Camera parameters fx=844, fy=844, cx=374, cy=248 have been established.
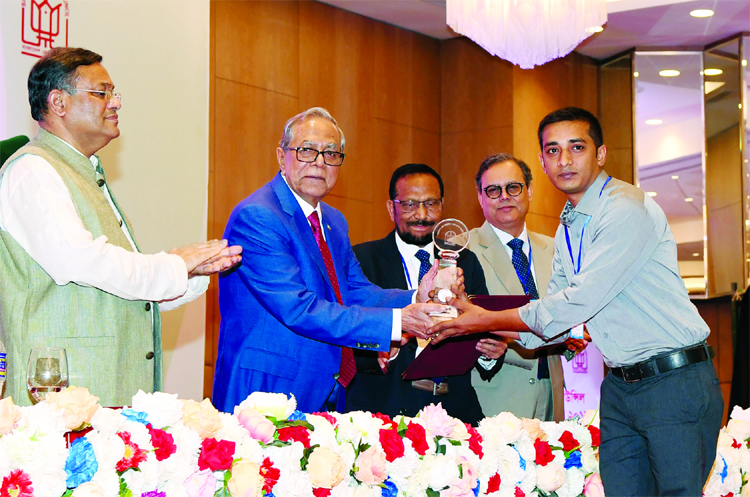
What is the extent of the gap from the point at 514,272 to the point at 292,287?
1342mm

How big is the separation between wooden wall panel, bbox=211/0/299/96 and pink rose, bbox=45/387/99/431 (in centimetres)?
490

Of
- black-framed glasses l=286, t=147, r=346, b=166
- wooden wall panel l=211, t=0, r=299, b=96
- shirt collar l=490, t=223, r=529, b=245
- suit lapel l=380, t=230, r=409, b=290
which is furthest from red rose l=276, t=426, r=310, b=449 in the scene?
wooden wall panel l=211, t=0, r=299, b=96

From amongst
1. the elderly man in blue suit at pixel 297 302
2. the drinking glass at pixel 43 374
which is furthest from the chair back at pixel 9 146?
the drinking glass at pixel 43 374

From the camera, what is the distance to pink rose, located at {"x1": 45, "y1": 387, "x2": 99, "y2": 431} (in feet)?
5.08

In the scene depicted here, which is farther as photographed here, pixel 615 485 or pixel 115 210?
pixel 115 210

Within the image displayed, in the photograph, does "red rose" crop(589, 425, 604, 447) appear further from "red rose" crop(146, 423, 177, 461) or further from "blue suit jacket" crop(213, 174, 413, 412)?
"red rose" crop(146, 423, 177, 461)

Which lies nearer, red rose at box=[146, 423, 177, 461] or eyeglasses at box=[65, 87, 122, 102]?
red rose at box=[146, 423, 177, 461]

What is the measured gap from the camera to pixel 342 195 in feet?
23.1

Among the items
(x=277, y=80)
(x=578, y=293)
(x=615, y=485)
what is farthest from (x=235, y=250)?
(x=277, y=80)

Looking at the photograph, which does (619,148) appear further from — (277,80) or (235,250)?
(235,250)

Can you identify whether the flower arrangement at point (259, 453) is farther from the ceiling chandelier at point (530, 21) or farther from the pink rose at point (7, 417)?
the ceiling chandelier at point (530, 21)

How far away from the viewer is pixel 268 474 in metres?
1.76

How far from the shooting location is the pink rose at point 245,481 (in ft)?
5.46

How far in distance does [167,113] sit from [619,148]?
209 inches
